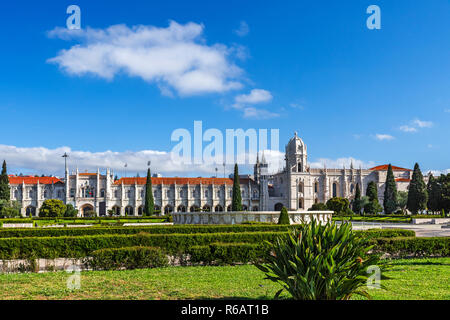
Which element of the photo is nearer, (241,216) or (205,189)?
(241,216)

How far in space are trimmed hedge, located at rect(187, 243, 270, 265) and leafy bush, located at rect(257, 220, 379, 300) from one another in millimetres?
6492

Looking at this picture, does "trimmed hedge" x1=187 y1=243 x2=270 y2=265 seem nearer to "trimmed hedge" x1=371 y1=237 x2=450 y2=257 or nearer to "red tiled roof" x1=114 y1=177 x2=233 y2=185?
"trimmed hedge" x1=371 y1=237 x2=450 y2=257

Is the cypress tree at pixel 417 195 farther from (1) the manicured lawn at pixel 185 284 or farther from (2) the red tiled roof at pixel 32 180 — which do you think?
(2) the red tiled roof at pixel 32 180

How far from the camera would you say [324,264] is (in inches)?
234

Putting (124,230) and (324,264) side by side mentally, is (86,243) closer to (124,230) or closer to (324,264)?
(124,230)

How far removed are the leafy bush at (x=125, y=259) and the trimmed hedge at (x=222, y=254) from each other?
1147mm

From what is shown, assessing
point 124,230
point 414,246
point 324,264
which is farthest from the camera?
point 124,230

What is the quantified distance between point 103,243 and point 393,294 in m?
9.56

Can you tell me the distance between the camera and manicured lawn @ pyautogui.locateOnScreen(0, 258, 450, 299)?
322 inches

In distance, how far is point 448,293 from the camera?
328 inches

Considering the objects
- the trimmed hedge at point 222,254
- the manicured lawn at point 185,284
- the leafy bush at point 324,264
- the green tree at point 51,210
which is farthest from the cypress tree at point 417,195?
the leafy bush at point 324,264

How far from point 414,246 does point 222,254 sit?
7351 mm

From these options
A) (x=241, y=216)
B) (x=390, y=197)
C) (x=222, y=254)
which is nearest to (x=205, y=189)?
(x=390, y=197)
